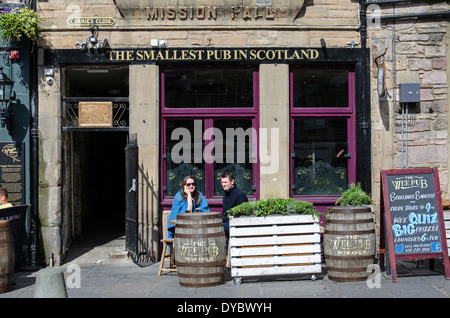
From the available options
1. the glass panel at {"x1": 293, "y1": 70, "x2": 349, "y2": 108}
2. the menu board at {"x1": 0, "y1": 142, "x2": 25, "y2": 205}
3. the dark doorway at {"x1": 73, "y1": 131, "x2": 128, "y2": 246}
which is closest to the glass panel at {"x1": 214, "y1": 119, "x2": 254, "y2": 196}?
the glass panel at {"x1": 293, "y1": 70, "x2": 349, "y2": 108}

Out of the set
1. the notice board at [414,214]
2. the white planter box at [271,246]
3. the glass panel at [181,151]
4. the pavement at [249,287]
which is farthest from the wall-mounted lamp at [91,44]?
the notice board at [414,214]

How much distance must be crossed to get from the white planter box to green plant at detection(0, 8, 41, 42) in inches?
191

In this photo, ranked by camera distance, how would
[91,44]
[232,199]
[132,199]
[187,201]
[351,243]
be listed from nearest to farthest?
[351,243], [232,199], [187,201], [132,199], [91,44]

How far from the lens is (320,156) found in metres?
10.3

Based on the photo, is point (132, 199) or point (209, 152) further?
point (209, 152)

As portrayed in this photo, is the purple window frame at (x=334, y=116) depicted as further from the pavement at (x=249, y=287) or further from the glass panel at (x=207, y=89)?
the pavement at (x=249, y=287)

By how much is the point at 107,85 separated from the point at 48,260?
12.2 feet

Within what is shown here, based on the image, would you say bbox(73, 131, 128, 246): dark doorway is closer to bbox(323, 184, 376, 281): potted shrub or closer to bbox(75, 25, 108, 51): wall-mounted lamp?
bbox(75, 25, 108, 51): wall-mounted lamp

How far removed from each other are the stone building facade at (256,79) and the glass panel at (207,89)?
0.13ft

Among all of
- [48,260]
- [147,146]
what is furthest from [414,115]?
[48,260]

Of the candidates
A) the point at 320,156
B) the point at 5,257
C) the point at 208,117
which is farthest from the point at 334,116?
the point at 5,257

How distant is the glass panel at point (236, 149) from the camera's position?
10.3 m

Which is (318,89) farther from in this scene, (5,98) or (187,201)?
(5,98)

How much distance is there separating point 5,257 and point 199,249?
8.45 ft
